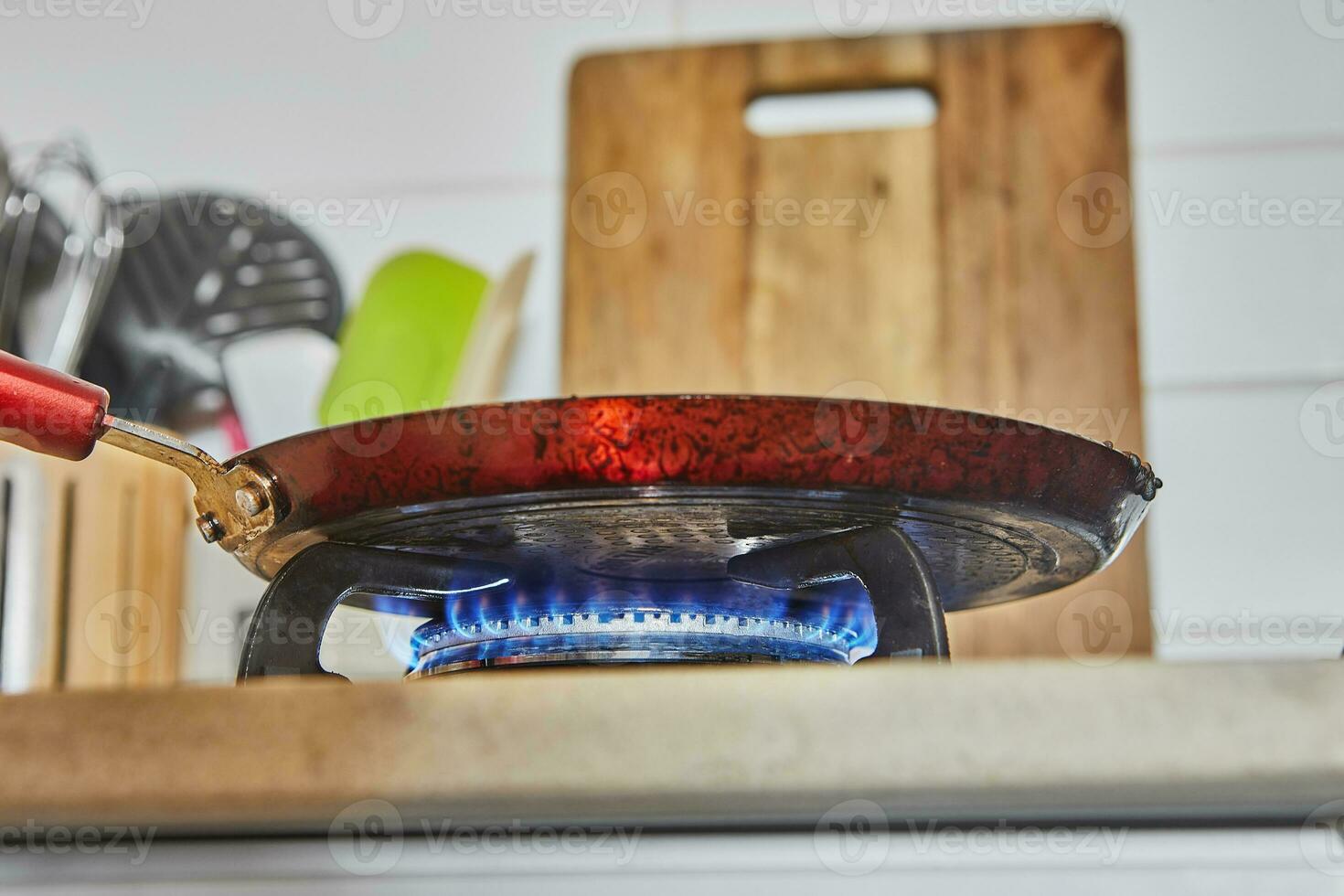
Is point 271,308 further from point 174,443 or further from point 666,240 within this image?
point 174,443

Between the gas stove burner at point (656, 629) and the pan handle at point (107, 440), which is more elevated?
the pan handle at point (107, 440)

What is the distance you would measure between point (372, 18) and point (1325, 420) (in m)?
0.68

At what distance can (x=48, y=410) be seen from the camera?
1.08ft

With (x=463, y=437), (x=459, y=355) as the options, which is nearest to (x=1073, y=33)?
(x=459, y=355)

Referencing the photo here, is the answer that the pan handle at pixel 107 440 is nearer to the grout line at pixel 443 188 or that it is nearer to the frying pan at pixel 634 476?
the frying pan at pixel 634 476

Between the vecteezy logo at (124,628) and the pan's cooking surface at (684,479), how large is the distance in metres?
0.37

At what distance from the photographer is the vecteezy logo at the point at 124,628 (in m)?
0.73

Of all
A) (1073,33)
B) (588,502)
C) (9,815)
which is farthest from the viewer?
(1073,33)

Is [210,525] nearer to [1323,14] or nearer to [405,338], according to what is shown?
[405,338]

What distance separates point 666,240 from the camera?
2.84 ft

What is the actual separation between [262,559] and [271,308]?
48 cm

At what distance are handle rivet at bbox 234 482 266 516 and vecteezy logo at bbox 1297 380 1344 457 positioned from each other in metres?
0.67

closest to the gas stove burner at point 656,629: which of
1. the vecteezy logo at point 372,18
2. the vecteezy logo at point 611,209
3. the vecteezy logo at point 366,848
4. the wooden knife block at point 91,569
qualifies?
the vecteezy logo at point 366,848

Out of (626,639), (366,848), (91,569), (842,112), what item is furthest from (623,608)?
(842,112)
